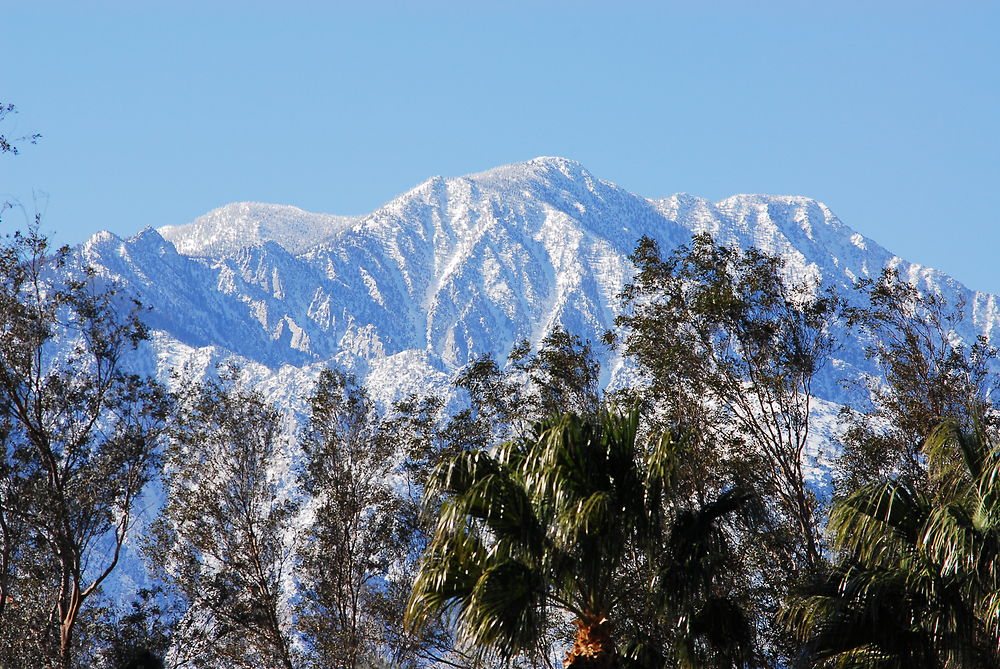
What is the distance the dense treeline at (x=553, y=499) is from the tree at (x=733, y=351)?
0.24 ft

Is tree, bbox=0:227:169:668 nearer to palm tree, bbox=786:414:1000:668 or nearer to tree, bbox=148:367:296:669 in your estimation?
tree, bbox=148:367:296:669

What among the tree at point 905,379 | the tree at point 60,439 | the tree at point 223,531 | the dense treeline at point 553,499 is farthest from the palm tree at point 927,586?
the tree at point 223,531

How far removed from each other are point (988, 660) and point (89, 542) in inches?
771

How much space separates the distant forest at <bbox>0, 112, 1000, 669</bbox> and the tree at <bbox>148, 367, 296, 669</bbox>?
8cm

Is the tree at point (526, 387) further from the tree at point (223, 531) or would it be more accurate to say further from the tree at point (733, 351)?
the tree at point (223, 531)

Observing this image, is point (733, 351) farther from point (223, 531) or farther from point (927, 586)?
point (927, 586)

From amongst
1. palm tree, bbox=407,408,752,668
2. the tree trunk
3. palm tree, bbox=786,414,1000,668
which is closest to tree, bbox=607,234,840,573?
palm tree, bbox=407,408,752,668

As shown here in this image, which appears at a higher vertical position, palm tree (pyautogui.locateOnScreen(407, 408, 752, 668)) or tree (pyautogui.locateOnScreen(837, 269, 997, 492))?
tree (pyautogui.locateOnScreen(837, 269, 997, 492))

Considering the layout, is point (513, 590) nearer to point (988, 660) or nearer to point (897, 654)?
point (897, 654)

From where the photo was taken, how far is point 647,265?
25.6 metres

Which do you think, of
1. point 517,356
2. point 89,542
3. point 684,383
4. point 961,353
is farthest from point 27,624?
point 961,353

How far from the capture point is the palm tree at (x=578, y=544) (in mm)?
12164

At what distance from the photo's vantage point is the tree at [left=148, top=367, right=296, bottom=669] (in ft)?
90.1

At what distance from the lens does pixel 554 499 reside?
12.4 metres
